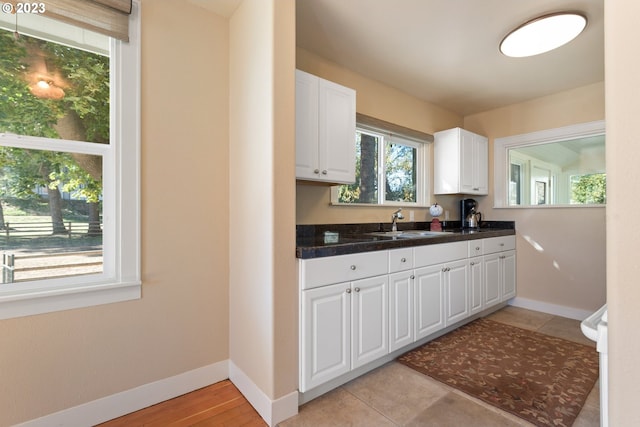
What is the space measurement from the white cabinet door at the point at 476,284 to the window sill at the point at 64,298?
8.96ft

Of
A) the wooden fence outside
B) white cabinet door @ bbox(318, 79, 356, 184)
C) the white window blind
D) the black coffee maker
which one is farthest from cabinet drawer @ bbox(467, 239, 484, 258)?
the white window blind

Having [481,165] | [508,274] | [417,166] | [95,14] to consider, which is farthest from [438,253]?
[95,14]

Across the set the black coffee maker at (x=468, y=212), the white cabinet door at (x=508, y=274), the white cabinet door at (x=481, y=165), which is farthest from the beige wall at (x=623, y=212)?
the black coffee maker at (x=468, y=212)

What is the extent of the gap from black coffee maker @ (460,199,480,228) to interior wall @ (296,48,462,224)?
0.37ft

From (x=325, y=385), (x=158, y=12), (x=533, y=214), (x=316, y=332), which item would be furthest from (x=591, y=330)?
(x=533, y=214)

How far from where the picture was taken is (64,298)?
150 cm

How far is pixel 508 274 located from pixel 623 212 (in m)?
3.36

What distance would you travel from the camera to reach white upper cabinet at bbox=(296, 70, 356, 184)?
6.52 ft

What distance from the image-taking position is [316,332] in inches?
66.5

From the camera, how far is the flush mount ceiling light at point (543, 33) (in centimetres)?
194

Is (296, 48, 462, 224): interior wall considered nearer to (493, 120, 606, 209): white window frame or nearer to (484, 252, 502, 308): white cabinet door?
(493, 120, 606, 209): white window frame

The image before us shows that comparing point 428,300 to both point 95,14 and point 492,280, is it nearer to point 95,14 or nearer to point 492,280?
point 492,280

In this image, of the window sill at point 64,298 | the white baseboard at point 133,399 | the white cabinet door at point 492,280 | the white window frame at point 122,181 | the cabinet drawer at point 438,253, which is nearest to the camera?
the window sill at point 64,298

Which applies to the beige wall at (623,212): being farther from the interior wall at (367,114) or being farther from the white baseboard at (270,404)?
the interior wall at (367,114)
